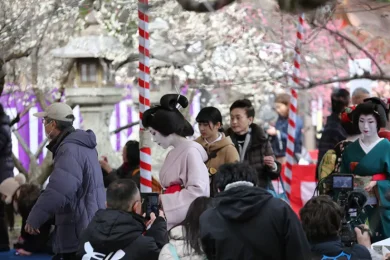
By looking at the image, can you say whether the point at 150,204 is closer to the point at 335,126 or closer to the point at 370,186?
the point at 370,186

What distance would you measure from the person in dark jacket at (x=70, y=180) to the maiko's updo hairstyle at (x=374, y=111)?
2.55 meters

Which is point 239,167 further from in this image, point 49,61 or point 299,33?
point 49,61

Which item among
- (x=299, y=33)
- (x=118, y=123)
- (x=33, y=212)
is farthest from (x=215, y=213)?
(x=118, y=123)

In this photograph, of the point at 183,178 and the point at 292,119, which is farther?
the point at 292,119

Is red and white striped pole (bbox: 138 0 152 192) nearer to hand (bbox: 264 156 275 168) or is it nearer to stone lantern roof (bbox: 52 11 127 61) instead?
hand (bbox: 264 156 275 168)

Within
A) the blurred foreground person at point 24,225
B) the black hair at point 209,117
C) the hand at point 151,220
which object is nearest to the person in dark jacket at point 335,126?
the black hair at point 209,117

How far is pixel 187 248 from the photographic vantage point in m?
5.81

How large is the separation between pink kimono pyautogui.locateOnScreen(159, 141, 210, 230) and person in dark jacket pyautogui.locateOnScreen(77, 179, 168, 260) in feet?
2.41

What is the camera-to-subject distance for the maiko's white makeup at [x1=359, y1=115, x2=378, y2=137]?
9094mm

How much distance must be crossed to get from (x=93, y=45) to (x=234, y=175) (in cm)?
1138

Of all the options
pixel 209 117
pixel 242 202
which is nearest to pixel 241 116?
pixel 209 117

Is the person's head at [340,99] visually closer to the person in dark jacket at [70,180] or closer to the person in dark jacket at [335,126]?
the person in dark jacket at [335,126]

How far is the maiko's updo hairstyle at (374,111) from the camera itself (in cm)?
905

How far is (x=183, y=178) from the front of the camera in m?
7.49
